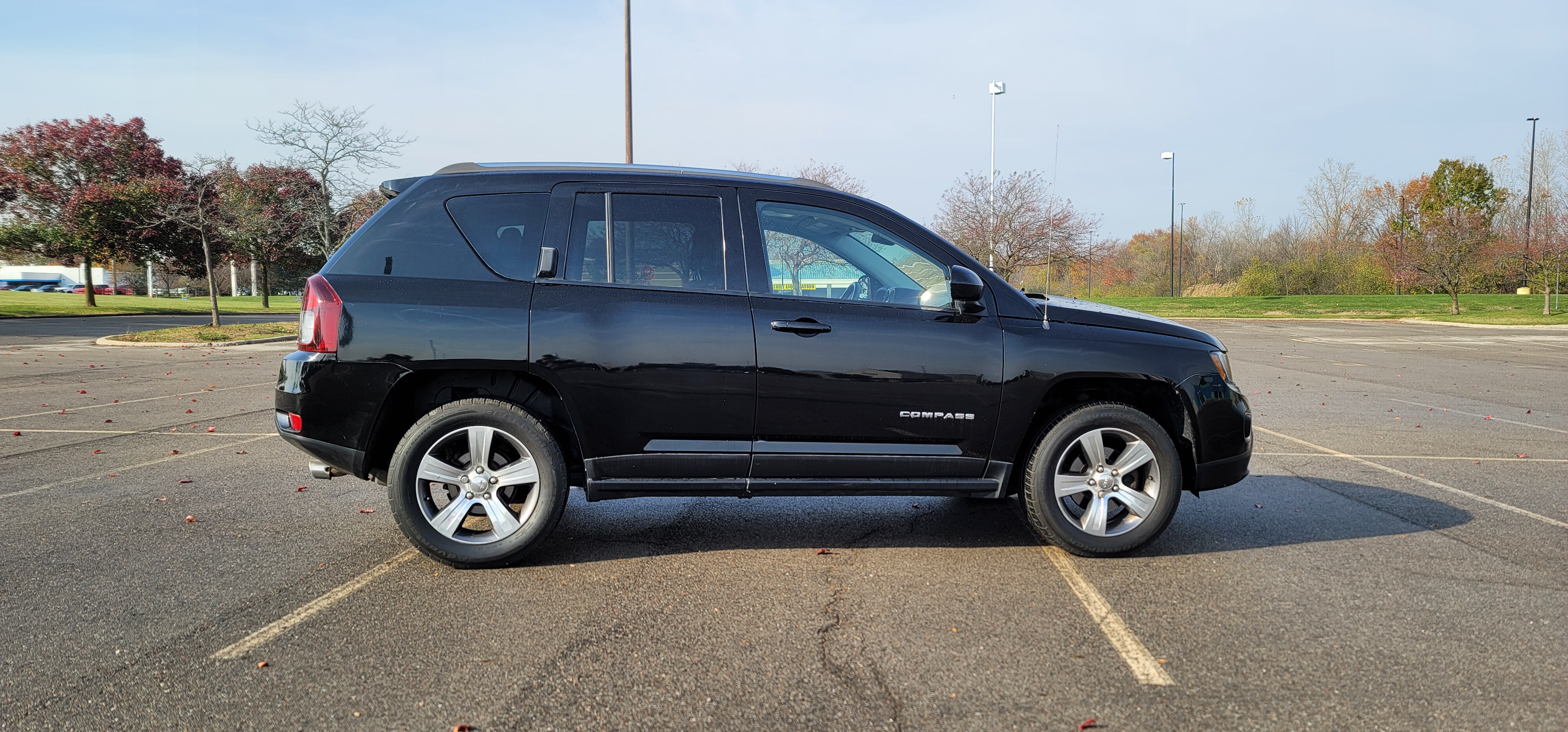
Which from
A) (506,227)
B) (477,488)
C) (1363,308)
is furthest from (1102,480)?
(1363,308)

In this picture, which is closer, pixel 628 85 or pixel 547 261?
pixel 547 261

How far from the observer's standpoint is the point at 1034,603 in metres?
3.91

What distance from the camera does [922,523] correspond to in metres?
5.37

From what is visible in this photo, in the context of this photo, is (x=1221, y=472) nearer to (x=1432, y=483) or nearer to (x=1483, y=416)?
(x=1432, y=483)

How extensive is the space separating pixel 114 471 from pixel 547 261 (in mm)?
4430

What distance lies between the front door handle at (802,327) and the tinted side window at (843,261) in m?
0.16

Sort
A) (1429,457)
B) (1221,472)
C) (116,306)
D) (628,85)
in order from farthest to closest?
(116,306)
(628,85)
(1429,457)
(1221,472)

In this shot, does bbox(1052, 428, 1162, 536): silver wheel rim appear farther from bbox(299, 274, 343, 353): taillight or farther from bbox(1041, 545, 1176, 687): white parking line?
bbox(299, 274, 343, 353): taillight

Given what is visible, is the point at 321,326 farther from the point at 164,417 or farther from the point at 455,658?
the point at 164,417

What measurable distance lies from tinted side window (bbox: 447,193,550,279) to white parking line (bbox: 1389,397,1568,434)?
9.79m

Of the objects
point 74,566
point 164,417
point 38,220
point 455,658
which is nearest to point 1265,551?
point 455,658

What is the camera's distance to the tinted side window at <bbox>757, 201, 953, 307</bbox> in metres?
4.48

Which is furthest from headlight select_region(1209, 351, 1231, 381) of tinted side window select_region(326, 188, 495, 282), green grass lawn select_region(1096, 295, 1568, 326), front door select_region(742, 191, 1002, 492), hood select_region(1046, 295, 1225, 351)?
green grass lawn select_region(1096, 295, 1568, 326)

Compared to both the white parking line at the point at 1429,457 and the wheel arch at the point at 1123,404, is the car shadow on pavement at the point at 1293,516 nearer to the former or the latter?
the wheel arch at the point at 1123,404
